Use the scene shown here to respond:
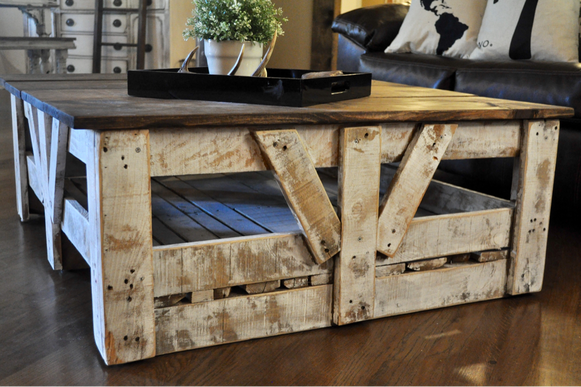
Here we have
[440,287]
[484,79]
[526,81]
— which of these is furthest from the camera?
[484,79]

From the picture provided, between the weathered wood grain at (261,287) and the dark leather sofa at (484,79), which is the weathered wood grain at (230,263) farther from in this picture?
the dark leather sofa at (484,79)

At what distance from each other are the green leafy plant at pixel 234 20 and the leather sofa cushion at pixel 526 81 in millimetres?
1011

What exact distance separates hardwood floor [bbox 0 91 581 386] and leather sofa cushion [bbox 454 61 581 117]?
76 centimetres

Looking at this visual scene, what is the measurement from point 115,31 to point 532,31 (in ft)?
12.6

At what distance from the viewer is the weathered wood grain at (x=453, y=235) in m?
1.29

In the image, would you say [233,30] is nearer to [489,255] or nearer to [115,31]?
[489,255]

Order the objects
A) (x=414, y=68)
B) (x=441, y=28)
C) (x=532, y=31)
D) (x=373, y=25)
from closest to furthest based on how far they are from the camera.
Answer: (x=532, y=31)
(x=414, y=68)
(x=441, y=28)
(x=373, y=25)

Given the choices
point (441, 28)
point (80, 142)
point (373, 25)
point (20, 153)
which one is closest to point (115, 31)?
point (373, 25)

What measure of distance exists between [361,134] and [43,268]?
3.16 feet

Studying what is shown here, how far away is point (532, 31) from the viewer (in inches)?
92.7

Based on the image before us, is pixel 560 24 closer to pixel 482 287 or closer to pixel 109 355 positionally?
pixel 482 287

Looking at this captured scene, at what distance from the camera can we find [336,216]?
119 cm

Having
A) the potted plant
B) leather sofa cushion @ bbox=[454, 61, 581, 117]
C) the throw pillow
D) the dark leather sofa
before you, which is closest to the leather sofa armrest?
the dark leather sofa

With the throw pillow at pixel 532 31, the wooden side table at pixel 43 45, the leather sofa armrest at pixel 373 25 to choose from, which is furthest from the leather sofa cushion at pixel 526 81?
the wooden side table at pixel 43 45
